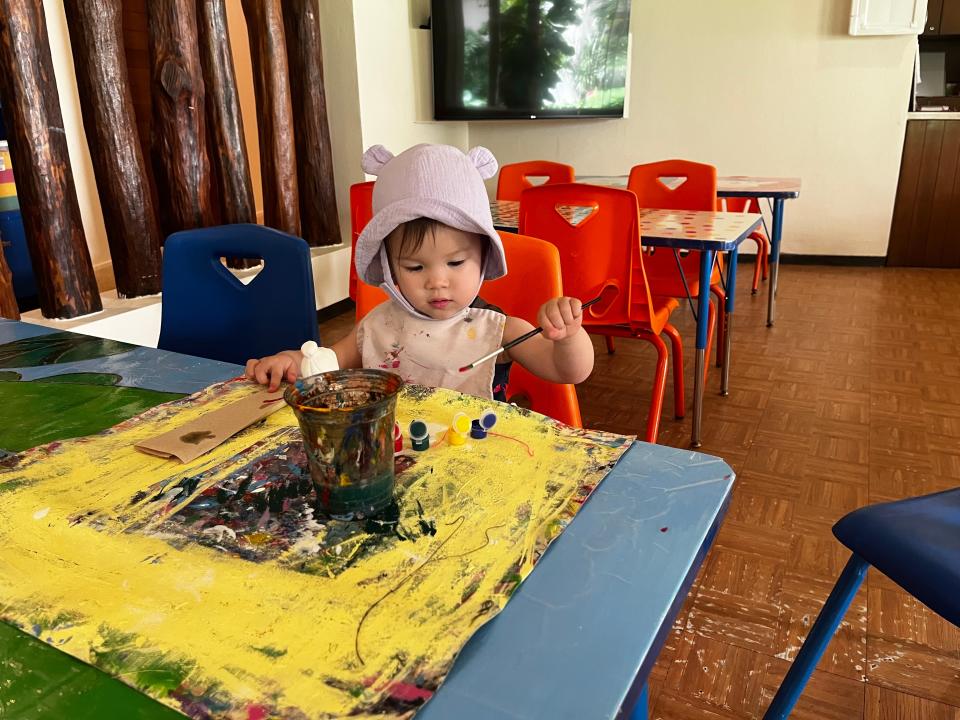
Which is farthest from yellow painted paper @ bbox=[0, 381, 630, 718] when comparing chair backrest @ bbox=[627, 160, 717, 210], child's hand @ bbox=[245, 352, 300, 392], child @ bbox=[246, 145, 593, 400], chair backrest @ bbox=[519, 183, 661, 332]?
chair backrest @ bbox=[627, 160, 717, 210]

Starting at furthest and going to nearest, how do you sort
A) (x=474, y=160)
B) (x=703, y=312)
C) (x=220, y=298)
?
(x=703, y=312)
(x=220, y=298)
(x=474, y=160)

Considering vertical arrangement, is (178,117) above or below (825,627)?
above

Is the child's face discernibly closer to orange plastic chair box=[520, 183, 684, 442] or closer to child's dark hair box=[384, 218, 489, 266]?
child's dark hair box=[384, 218, 489, 266]

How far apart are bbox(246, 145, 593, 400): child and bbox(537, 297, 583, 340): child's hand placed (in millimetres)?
20

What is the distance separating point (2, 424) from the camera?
0.82m

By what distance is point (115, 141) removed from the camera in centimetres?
252

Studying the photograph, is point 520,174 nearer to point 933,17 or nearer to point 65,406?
point 65,406

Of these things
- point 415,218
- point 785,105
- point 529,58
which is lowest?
point 415,218

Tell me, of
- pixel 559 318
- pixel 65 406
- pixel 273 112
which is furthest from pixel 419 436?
pixel 273 112

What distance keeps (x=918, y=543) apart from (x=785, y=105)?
14.4ft

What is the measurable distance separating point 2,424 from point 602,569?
0.72 meters

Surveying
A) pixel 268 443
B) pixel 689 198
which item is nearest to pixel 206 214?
pixel 689 198

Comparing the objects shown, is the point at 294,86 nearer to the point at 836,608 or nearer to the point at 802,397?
the point at 802,397

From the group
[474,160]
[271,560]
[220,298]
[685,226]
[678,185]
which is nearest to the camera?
[271,560]
